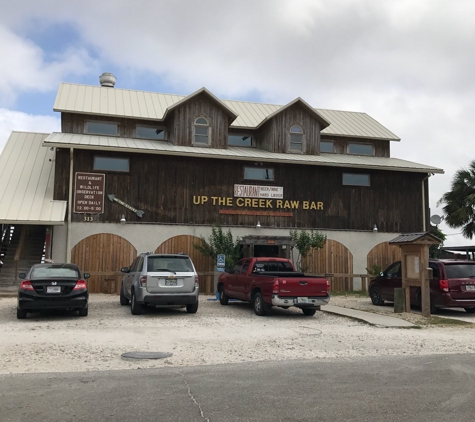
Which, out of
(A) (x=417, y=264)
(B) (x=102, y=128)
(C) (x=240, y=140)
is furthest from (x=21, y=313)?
(C) (x=240, y=140)

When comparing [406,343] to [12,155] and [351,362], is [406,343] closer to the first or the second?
[351,362]

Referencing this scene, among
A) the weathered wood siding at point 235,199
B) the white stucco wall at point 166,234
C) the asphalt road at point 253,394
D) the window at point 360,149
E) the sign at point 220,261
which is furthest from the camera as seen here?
the window at point 360,149

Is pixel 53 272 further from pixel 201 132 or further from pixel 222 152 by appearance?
pixel 201 132

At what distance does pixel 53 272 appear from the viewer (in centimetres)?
1430

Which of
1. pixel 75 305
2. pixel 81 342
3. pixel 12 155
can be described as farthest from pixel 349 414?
pixel 12 155

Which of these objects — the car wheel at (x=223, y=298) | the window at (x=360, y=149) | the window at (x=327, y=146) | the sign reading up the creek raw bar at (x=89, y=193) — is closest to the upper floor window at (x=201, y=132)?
the sign reading up the creek raw bar at (x=89, y=193)

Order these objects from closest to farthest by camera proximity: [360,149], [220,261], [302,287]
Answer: [302,287], [220,261], [360,149]

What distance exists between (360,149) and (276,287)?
54.3 feet

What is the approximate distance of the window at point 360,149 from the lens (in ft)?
95.2

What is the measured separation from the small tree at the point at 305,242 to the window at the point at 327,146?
6012 millimetres

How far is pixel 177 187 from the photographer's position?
23875mm

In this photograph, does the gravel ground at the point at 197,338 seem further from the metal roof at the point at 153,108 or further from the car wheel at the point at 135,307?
the metal roof at the point at 153,108

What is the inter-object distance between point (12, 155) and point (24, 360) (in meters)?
19.1

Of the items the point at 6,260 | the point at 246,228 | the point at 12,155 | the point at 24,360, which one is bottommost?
the point at 24,360
